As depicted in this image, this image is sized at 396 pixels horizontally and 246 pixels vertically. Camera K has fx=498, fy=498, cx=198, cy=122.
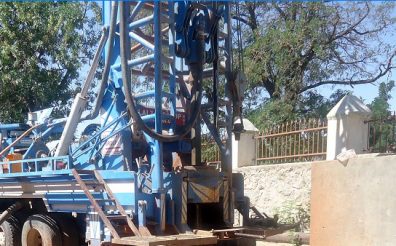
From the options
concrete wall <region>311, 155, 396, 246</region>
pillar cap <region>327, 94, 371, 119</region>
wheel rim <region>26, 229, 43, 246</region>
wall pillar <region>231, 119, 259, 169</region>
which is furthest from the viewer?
wall pillar <region>231, 119, 259, 169</region>

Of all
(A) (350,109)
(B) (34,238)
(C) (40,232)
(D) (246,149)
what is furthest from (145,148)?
(D) (246,149)

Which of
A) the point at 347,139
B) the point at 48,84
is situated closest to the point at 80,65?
the point at 48,84

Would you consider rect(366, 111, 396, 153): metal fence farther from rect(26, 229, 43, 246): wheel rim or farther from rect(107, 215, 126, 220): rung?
rect(26, 229, 43, 246): wheel rim

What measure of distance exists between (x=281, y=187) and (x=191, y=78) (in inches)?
187

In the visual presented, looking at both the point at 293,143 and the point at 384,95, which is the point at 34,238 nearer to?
the point at 293,143

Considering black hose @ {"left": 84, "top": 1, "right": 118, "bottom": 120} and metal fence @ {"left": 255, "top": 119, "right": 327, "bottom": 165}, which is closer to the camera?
black hose @ {"left": 84, "top": 1, "right": 118, "bottom": 120}

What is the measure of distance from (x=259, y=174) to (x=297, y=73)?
19.5 feet

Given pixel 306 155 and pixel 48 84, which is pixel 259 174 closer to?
pixel 306 155

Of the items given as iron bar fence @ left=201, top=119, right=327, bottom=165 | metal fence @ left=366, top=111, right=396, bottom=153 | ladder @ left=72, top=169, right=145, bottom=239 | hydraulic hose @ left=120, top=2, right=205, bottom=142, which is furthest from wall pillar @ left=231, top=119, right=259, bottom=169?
ladder @ left=72, top=169, right=145, bottom=239

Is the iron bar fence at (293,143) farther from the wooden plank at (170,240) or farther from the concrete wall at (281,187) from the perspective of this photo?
the wooden plank at (170,240)

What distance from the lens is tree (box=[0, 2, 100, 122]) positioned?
13.6m

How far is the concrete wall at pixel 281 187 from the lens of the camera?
31.0 feet

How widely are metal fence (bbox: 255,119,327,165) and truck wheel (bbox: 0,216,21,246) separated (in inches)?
221

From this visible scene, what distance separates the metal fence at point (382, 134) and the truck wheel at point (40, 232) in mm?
5600
